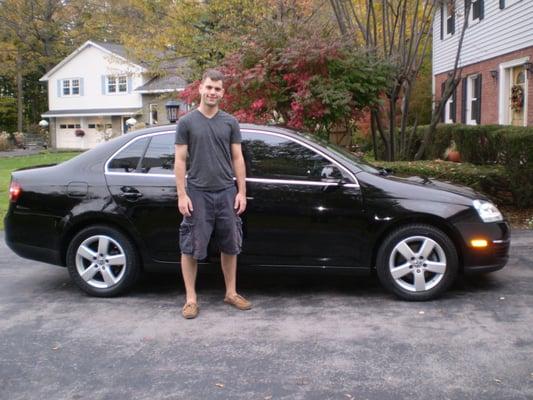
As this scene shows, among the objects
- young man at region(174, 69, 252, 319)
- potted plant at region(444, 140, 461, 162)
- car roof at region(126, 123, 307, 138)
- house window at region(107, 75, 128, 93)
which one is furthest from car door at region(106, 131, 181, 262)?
house window at region(107, 75, 128, 93)

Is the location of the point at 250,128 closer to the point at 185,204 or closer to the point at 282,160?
the point at 282,160

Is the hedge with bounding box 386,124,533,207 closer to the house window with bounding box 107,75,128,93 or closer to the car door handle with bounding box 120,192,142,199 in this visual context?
the car door handle with bounding box 120,192,142,199

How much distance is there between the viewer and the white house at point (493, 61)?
14328 mm

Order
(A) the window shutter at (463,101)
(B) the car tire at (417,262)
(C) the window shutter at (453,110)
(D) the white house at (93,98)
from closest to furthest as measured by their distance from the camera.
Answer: (B) the car tire at (417,262), (A) the window shutter at (463,101), (C) the window shutter at (453,110), (D) the white house at (93,98)

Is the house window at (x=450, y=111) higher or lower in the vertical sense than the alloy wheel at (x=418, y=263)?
higher

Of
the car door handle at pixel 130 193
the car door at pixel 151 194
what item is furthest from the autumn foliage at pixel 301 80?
the car door handle at pixel 130 193

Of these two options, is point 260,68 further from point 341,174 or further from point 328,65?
point 341,174

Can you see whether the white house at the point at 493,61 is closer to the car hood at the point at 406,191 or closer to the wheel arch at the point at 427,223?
the car hood at the point at 406,191

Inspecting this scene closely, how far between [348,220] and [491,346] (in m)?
1.56

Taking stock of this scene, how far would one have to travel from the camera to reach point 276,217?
528 cm

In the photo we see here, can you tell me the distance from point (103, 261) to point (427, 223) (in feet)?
9.42

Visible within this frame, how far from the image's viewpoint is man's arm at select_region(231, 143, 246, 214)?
496 cm

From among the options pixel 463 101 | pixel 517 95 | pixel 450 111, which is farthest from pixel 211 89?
pixel 450 111

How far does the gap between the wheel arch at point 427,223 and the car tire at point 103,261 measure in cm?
215
